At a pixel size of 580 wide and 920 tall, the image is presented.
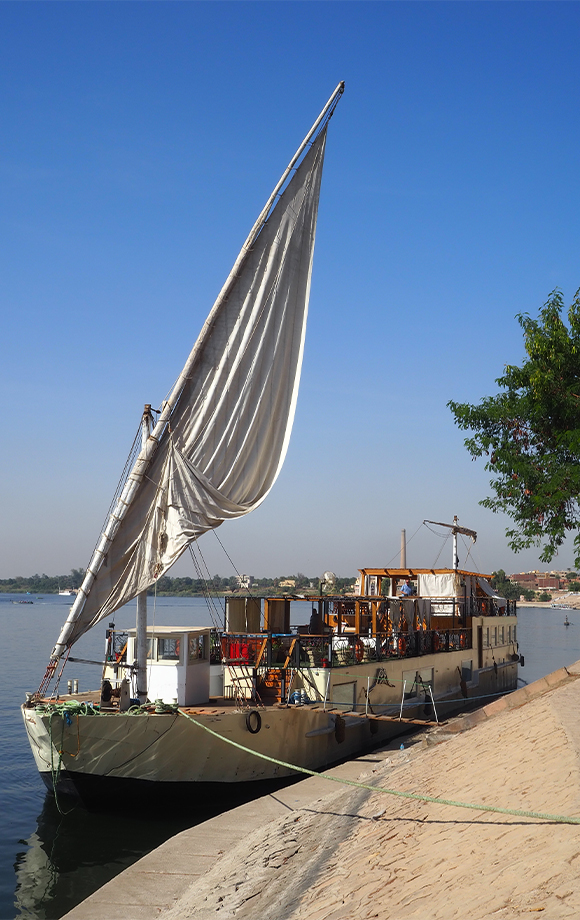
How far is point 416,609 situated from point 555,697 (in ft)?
43.3

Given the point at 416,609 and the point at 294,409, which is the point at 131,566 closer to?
the point at 294,409

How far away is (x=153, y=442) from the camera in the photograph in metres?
17.9

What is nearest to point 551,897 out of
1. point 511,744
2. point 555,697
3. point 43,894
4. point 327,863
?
point 327,863

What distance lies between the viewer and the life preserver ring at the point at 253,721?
16219 millimetres

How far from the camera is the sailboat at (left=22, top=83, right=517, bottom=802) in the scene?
15.4 meters

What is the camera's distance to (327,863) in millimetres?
8898

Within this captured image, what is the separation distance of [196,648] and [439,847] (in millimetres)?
10572

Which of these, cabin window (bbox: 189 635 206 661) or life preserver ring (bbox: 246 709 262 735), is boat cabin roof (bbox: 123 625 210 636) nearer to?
cabin window (bbox: 189 635 206 661)

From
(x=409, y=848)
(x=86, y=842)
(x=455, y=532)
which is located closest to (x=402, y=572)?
(x=455, y=532)

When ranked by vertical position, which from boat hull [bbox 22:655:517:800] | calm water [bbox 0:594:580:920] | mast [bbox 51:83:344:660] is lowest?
calm water [bbox 0:594:580:920]

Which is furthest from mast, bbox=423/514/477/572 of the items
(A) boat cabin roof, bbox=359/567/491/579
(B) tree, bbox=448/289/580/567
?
(B) tree, bbox=448/289/580/567

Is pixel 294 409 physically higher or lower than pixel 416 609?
higher

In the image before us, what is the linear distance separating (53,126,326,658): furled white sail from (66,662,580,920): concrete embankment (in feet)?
20.2

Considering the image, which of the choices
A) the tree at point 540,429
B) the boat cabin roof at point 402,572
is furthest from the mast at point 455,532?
the tree at point 540,429
